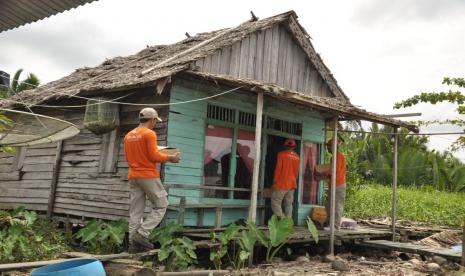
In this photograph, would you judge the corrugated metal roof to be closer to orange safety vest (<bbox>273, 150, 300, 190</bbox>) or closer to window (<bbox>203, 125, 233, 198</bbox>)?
window (<bbox>203, 125, 233, 198</bbox>)

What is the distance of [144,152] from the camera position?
657 centimetres

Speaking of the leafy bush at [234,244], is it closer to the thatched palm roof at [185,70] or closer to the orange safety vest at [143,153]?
the orange safety vest at [143,153]

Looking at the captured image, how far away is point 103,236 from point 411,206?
12.2 m

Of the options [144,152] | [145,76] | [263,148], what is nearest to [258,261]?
[263,148]

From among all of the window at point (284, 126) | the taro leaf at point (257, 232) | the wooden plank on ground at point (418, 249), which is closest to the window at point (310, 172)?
the window at point (284, 126)

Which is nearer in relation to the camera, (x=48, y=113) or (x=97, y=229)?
(x=97, y=229)

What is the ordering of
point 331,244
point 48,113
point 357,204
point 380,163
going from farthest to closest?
point 380,163 < point 357,204 < point 48,113 < point 331,244

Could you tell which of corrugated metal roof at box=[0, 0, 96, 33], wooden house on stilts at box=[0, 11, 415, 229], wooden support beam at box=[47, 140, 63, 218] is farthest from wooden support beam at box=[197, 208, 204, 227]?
corrugated metal roof at box=[0, 0, 96, 33]

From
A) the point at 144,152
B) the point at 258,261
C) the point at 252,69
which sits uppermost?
the point at 252,69

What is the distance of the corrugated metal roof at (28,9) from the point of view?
249 cm

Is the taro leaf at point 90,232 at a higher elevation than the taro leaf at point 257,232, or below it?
below

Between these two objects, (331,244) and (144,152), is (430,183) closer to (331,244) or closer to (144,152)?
(331,244)

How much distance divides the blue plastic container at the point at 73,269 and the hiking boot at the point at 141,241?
2096 mm

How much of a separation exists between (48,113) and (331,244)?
7.02 metres
